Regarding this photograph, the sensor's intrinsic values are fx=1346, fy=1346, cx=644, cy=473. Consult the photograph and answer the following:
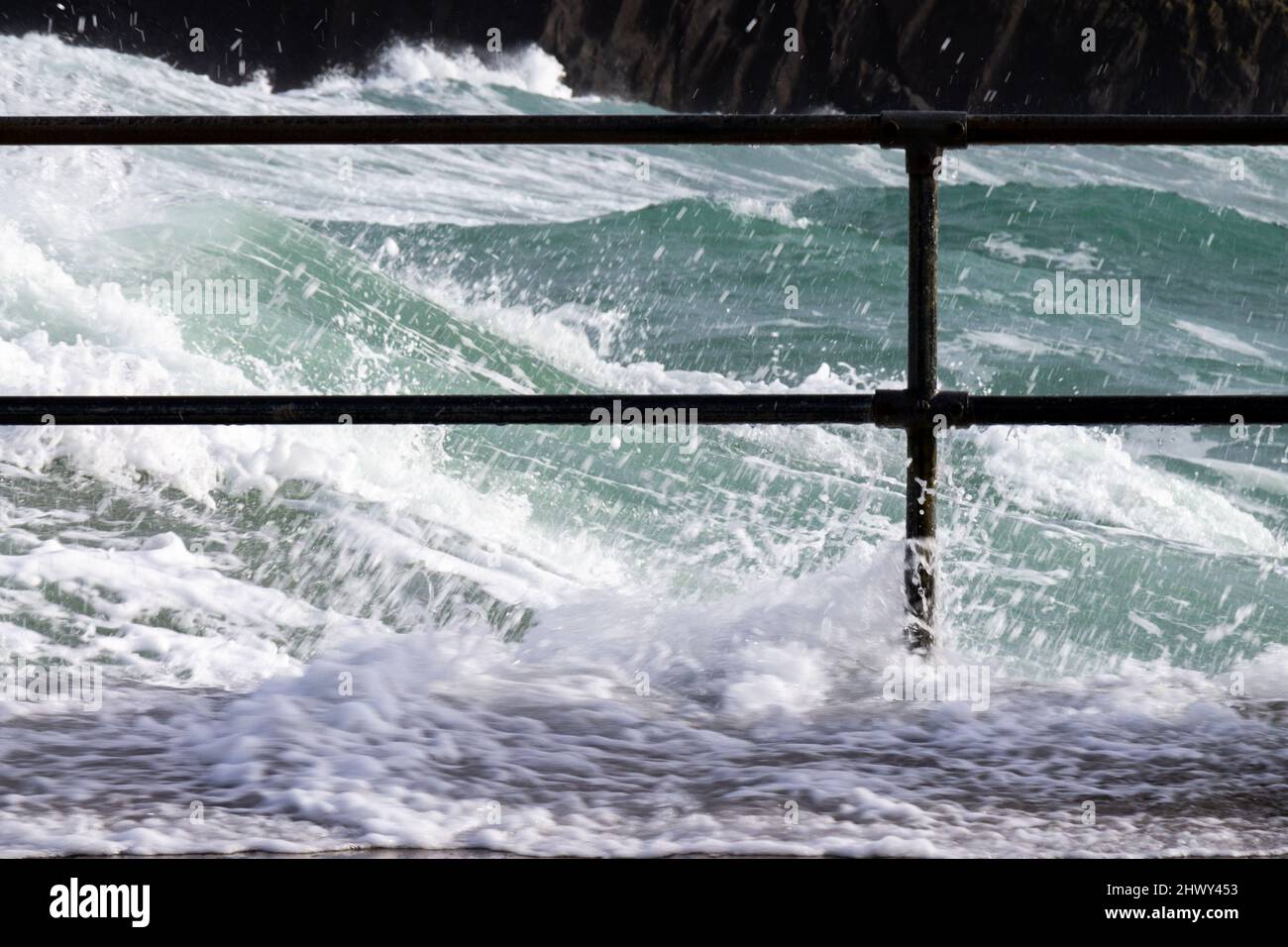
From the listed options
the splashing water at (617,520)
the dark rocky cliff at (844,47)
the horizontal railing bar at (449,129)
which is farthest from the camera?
the dark rocky cliff at (844,47)

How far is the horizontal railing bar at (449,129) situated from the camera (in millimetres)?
1555

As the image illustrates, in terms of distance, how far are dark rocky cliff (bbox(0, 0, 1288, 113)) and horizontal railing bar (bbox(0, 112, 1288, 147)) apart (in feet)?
109

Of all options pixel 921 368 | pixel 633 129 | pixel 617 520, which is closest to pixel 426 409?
pixel 633 129

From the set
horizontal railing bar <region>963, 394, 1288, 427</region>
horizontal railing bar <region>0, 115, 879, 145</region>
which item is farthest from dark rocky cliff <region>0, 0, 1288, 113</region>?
horizontal railing bar <region>963, 394, 1288, 427</region>

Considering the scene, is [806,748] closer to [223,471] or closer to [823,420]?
[823,420]

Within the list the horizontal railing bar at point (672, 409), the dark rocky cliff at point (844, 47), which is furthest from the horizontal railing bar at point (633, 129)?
the dark rocky cliff at point (844, 47)

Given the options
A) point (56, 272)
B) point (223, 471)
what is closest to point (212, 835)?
point (223, 471)

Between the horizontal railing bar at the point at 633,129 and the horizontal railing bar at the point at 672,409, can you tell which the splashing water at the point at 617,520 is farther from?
the horizontal railing bar at the point at 633,129

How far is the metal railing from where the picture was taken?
5.16ft

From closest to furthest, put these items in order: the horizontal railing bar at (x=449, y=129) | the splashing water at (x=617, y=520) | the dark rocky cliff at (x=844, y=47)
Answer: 1. the splashing water at (x=617, y=520)
2. the horizontal railing bar at (x=449, y=129)
3. the dark rocky cliff at (x=844, y=47)

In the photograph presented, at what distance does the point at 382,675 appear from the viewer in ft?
5.44

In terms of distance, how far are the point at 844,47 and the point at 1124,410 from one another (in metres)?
36.7

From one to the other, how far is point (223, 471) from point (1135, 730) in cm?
432
